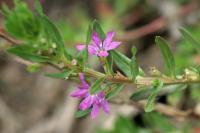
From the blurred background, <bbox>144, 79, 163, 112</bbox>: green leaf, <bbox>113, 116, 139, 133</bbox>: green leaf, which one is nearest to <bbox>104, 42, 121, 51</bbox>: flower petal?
<bbox>144, 79, 163, 112</bbox>: green leaf

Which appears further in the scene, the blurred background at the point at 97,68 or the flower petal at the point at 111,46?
the blurred background at the point at 97,68

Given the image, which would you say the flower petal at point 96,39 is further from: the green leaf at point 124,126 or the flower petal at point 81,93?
the green leaf at point 124,126

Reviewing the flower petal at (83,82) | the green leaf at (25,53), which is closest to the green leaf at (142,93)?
the flower petal at (83,82)

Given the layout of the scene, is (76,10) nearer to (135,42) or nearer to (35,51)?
(135,42)

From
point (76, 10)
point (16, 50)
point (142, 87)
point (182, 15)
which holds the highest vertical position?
point (76, 10)

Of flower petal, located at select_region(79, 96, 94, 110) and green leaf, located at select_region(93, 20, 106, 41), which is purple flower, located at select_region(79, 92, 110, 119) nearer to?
flower petal, located at select_region(79, 96, 94, 110)

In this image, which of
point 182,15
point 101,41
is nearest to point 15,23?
point 101,41
